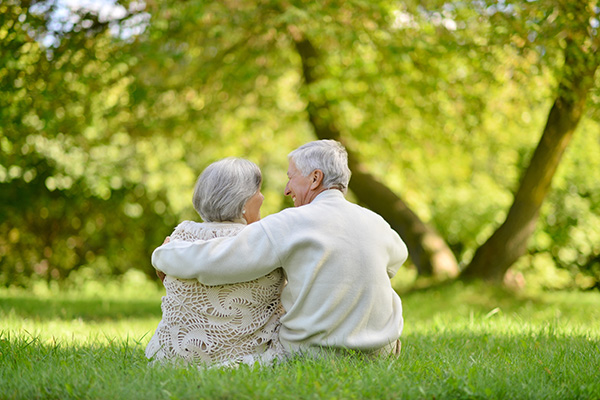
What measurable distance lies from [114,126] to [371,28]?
12.8 ft

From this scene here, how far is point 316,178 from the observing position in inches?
128

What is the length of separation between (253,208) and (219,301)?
0.51 meters

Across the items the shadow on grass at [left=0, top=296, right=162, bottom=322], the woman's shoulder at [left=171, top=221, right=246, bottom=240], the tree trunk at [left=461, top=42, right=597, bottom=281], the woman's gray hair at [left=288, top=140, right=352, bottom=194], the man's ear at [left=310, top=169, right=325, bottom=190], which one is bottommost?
the shadow on grass at [left=0, top=296, right=162, bottom=322]

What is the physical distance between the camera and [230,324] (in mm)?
3178

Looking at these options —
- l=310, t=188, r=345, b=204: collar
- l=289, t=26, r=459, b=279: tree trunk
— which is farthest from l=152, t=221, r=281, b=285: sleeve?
l=289, t=26, r=459, b=279: tree trunk

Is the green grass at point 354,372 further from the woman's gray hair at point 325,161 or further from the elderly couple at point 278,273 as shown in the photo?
the woman's gray hair at point 325,161

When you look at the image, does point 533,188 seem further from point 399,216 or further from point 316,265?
point 316,265

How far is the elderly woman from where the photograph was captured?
316 cm

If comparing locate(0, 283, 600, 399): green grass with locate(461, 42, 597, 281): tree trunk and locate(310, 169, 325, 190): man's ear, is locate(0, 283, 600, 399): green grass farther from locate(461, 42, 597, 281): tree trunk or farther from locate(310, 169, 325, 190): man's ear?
locate(461, 42, 597, 281): tree trunk

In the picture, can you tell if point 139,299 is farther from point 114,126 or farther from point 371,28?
point 371,28

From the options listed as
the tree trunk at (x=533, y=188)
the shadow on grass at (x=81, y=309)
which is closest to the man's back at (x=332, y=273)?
the shadow on grass at (x=81, y=309)

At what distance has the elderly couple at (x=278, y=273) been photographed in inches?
120

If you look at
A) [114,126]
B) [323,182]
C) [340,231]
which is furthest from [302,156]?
[114,126]

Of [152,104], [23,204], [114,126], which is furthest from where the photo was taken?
[23,204]
